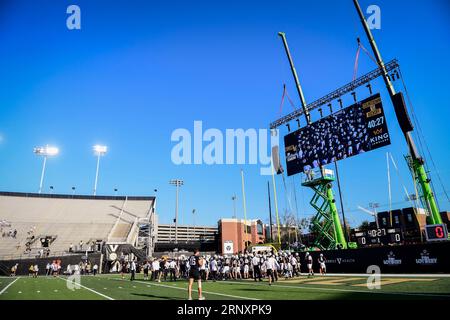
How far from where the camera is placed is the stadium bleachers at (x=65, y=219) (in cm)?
4497

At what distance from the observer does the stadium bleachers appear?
45.0 m

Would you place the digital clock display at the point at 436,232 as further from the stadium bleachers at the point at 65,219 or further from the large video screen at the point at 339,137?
the stadium bleachers at the point at 65,219

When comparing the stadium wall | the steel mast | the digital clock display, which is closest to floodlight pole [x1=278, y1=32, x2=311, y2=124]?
the steel mast

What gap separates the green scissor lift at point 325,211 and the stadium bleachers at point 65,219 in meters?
29.9

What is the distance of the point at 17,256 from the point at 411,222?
7168 centimetres

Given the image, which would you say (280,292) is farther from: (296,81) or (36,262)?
(36,262)

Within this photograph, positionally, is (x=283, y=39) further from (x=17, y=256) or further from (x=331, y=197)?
(x=17, y=256)

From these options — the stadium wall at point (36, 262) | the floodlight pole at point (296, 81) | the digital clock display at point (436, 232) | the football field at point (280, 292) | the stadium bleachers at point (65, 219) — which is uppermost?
the floodlight pole at point (296, 81)

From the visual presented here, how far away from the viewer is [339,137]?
26.0 m

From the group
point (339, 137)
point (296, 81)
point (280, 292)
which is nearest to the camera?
point (280, 292)

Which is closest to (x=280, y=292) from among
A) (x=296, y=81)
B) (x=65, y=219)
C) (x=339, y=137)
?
(x=339, y=137)

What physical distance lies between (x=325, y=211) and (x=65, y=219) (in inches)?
1802

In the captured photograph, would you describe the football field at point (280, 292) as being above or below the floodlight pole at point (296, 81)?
below

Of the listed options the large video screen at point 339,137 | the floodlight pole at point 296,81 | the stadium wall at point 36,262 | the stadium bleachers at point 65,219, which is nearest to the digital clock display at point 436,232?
the large video screen at point 339,137
